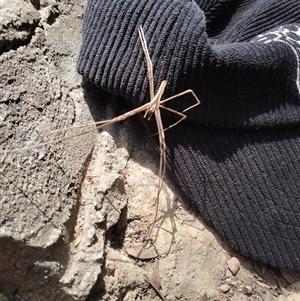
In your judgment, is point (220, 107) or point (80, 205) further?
point (220, 107)

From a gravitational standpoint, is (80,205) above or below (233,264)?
above

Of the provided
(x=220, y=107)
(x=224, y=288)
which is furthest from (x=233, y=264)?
(x=220, y=107)

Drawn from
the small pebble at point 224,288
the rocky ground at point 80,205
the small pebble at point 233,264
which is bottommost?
the small pebble at point 224,288

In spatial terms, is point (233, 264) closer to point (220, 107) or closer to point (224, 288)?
point (224, 288)

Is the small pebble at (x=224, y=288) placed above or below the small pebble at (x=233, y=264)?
below

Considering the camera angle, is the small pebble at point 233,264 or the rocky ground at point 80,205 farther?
the small pebble at point 233,264
